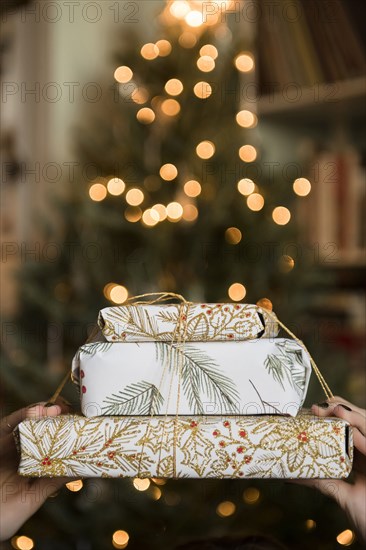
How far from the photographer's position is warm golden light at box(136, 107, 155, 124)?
2.09m

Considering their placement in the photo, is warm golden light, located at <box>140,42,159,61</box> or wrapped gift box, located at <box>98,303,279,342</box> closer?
wrapped gift box, located at <box>98,303,279,342</box>

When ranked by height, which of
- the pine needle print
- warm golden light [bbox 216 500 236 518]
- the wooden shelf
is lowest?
warm golden light [bbox 216 500 236 518]

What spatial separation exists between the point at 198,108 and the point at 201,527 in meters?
1.14

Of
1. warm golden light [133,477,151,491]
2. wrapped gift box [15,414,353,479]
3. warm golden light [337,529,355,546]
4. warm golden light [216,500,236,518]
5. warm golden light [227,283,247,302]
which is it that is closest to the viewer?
wrapped gift box [15,414,353,479]

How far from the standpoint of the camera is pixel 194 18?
83.0 inches

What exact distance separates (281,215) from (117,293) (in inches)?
20.2

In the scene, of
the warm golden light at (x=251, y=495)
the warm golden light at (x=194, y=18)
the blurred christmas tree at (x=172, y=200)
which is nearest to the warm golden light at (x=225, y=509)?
the warm golden light at (x=251, y=495)

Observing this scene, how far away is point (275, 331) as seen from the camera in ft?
2.43

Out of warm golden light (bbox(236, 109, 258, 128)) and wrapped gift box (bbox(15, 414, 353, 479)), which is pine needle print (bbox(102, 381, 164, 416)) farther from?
warm golden light (bbox(236, 109, 258, 128))

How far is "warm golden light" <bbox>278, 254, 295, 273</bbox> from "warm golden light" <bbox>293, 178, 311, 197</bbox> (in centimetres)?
19

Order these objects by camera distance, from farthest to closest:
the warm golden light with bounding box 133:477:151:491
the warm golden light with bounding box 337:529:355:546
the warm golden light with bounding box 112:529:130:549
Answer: the warm golden light with bounding box 133:477:151:491, the warm golden light with bounding box 112:529:130:549, the warm golden light with bounding box 337:529:355:546

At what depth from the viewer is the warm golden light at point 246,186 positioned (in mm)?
2039

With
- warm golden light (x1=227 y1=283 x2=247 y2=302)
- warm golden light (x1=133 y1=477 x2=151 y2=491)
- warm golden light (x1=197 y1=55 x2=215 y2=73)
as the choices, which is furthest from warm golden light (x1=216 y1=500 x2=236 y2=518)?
warm golden light (x1=197 y1=55 x2=215 y2=73)

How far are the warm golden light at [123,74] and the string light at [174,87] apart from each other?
125 mm
